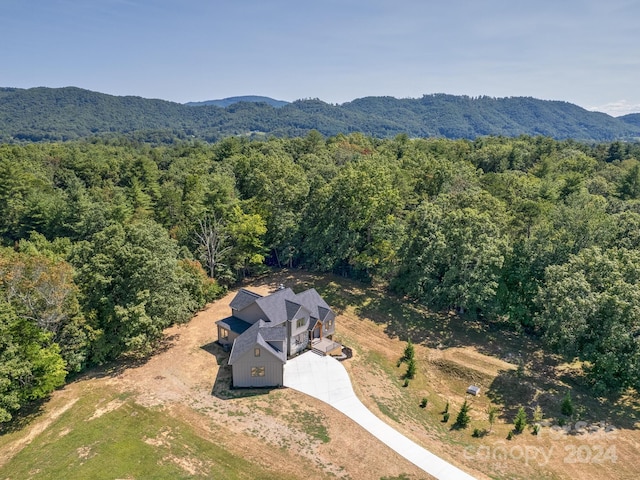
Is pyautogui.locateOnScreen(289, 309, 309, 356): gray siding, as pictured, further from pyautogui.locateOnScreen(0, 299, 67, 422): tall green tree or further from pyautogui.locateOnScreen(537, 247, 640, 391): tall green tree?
pyautogui.locateOnScreen(537, 247, 640, 391): tall green tree

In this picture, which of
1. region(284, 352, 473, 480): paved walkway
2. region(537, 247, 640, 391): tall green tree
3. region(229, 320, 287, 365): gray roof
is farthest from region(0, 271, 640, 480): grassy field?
region(537, 247, 640, 391): tall green tree

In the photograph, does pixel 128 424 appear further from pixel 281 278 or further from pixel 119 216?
pixel 119 216

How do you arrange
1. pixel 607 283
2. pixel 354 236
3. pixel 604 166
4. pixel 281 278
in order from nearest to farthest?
1. pixel 607 283
2. pixel 354 236
3. pixel 281 278
4. pixel 604 166

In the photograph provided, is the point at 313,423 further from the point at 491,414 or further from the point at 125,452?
the point at 491,414

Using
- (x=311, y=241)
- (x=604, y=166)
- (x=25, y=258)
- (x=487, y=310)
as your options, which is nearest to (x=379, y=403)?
(x=487, y=310)

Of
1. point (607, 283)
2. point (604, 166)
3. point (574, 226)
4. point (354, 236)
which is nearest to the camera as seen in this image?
point (607, 283)

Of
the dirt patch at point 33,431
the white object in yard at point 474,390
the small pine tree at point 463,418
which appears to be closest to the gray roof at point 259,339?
the dirt patch at point 33,431
